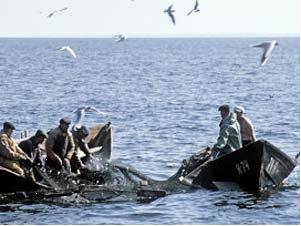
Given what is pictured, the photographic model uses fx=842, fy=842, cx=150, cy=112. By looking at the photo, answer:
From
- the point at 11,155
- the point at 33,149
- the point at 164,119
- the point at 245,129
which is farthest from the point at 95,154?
the point at 164,119

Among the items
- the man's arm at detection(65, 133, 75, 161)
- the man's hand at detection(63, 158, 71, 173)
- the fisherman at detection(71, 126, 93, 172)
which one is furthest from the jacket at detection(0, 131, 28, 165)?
the fisherman at detection(71, 126, 93, 172)

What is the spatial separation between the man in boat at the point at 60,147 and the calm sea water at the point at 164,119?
1.59 meters

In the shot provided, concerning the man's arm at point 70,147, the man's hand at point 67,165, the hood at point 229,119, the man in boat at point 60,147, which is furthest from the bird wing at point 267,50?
the man's hand at point 67,165

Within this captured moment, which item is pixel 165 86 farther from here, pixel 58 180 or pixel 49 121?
pixel 58 180

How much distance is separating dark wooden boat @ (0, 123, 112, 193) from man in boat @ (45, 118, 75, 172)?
1.21 metres

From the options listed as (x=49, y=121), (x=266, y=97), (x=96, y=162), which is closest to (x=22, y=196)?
(x=96, y=162)

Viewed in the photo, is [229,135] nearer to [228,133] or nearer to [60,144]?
[228,133]

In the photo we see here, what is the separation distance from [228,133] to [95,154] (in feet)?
18.4

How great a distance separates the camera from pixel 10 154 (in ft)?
60.6

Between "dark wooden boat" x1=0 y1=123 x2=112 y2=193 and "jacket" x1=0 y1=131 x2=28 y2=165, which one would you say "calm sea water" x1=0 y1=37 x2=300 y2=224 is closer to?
"dark wooden boat" x1=0 y1=123 x2=112 y2=193

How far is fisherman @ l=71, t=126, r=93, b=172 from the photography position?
2072 cm

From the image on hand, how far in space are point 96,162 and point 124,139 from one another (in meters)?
8.60

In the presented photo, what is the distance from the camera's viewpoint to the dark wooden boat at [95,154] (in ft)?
60.7

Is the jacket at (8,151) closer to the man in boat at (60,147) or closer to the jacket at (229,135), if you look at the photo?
the man in boat at (60,147)
